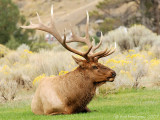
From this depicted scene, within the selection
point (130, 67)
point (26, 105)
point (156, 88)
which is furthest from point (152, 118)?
point (130, 67)

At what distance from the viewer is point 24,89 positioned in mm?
16578

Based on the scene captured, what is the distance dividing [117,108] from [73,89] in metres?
1.56

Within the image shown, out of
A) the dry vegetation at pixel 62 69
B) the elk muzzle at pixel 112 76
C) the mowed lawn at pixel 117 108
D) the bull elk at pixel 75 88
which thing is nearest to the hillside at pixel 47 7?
the dry vegetation at pixel 62 69

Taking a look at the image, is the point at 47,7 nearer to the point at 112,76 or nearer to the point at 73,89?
the point at 73,89

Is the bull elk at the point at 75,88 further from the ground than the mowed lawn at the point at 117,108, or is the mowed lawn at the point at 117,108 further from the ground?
the bull elk at the point at 75,88

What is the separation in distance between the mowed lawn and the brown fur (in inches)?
12.2

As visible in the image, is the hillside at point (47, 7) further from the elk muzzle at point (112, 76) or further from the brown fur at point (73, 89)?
the elk muzzle at point (112, 76)

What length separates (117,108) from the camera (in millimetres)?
9898

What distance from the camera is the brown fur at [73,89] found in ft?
29.0

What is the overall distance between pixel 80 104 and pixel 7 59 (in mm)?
14571

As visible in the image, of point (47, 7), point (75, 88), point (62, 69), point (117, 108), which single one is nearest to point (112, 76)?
point (75, 88)

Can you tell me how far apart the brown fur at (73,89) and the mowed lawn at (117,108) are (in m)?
0.31

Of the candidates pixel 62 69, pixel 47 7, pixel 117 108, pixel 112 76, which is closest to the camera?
pixel 112 76

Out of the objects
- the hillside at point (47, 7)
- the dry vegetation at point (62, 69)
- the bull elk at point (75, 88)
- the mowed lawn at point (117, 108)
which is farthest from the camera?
the hillside at point (47, 7)
